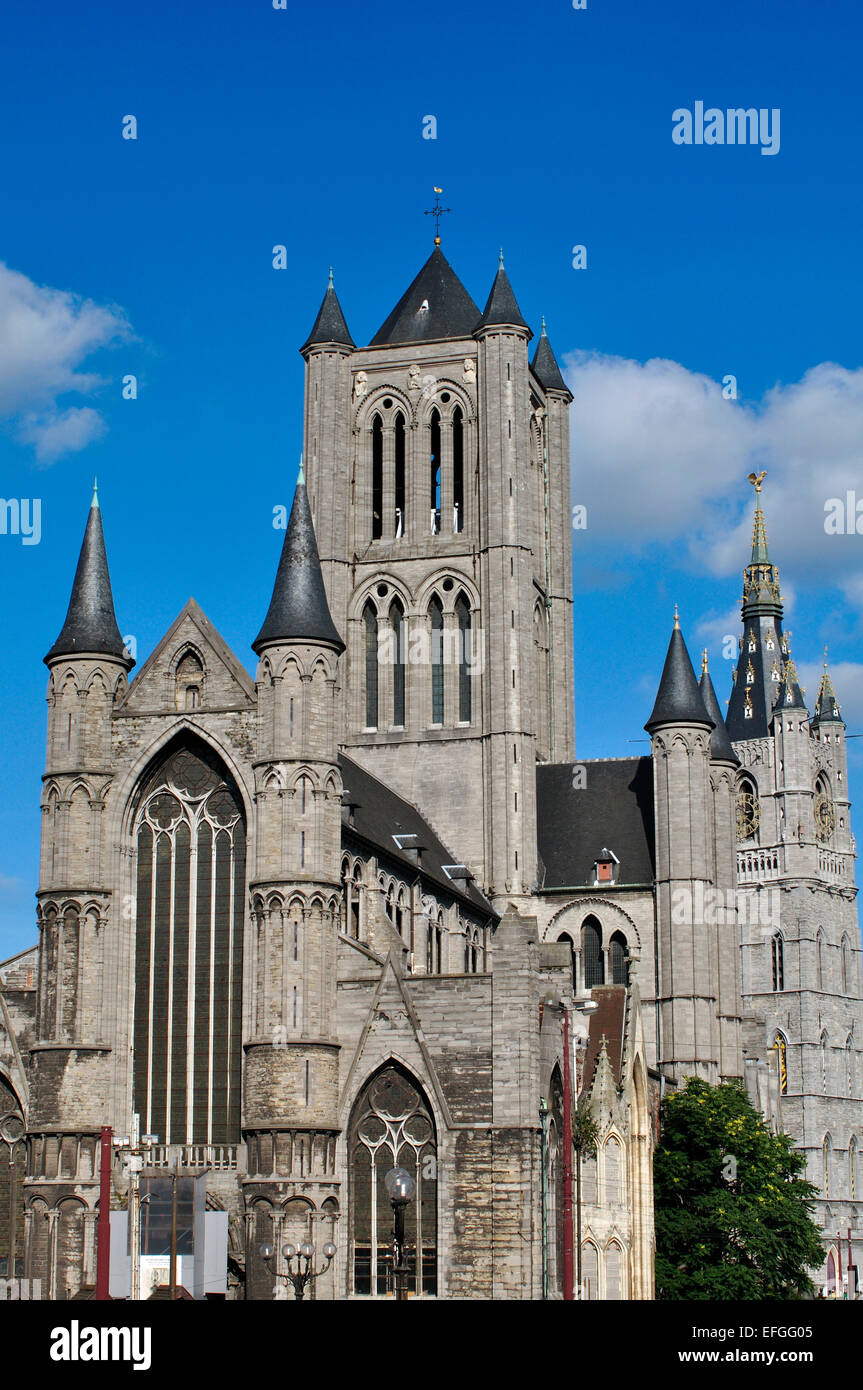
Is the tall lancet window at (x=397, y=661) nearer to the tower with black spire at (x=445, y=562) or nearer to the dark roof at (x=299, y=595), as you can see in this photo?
the tower with black spire at (x=445, y=562)

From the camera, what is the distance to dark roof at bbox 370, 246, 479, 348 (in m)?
70.1

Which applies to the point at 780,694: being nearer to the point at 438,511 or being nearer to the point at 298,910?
the point at 438,511

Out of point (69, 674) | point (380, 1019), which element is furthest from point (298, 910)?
point (69, 674)

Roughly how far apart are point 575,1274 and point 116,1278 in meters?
14.4

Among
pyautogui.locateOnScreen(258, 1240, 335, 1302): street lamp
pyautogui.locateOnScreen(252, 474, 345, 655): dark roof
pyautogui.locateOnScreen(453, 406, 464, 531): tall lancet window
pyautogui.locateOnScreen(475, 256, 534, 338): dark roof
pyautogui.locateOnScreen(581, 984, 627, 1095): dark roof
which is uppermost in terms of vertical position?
pyautogui.locateOnScreen(475, 256, 534, 338): dark roof

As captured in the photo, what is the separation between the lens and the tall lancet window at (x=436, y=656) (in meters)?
66.2

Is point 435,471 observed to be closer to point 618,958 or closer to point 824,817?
point 618,958

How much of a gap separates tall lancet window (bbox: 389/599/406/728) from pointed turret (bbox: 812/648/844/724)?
58073 millimetres

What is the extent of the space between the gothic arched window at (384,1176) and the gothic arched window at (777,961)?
7189cm

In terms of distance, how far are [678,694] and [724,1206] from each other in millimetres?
17300

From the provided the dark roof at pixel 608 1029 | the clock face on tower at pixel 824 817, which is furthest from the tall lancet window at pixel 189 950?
the clock face on tower at pixel 824 817

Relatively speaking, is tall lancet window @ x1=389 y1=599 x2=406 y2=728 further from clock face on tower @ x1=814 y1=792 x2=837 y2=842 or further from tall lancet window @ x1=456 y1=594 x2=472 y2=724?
clock face on tower @ x1=814 y1=792 x2=837 y2=842

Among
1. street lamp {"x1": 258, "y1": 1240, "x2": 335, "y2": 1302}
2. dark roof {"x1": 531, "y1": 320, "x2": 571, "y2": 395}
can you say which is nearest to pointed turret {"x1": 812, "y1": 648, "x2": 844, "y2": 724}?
dark roof {"x1": 531, "y1": 320, "x2": 571, "y2": 395}
